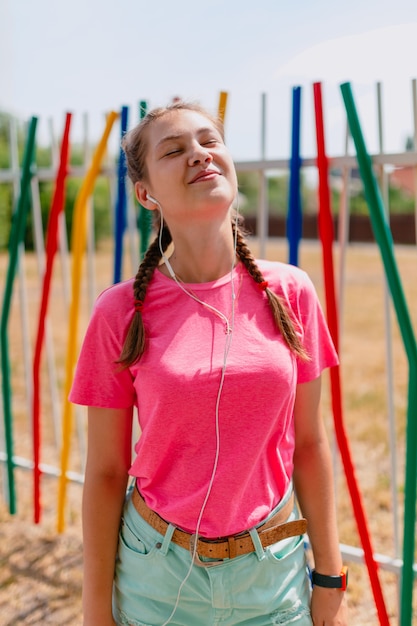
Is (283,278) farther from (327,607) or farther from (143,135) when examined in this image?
(327,607)

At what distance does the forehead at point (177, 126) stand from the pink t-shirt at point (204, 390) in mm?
362

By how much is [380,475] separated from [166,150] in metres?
3.27

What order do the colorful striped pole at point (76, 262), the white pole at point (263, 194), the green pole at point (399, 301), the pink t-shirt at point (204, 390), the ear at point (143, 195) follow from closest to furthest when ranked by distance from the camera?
the pink t-shirt at point (204, 390), the ear at point (143, 195), the green pole at point (399, 301), the white pole at point (263, 194), the colorful striped pole at point (76, 262)

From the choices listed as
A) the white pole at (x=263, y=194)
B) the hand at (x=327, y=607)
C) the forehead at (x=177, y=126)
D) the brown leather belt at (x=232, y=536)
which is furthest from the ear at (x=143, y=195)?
the hand at (x=327, y=607)

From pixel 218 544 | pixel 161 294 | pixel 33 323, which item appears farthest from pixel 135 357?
pixel 33 323

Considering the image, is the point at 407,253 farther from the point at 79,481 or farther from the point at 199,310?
the point at 199,310

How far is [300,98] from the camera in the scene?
2262mm

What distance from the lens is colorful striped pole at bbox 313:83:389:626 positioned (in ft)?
7.19

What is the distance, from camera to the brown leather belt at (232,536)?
1531 millimetres

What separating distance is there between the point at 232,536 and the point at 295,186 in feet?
4.12

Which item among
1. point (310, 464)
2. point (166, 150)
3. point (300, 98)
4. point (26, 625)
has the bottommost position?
point (26, 625)

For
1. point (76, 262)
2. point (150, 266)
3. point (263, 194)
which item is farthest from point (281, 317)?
point (76, 262)

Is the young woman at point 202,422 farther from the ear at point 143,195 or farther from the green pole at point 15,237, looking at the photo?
the green pole at point 15,237

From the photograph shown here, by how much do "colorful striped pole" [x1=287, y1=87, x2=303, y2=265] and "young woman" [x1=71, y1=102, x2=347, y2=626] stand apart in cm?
59
